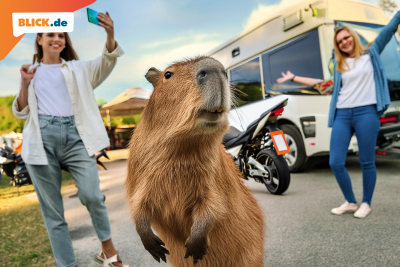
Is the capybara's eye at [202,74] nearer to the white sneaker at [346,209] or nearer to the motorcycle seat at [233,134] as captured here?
the motorcycle seat at [233,134]

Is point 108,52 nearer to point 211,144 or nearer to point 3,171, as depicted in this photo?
point 211,144

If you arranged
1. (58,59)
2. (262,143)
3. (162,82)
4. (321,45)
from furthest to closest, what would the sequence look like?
(321,45)
(58,59)
(262,143)
(162,82)

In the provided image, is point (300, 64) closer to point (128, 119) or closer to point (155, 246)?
point (128, 119)

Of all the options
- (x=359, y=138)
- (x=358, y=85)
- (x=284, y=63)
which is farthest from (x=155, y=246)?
(x=358, y=85)

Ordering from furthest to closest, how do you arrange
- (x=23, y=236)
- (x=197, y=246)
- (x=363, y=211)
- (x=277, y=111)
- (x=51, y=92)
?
1. (x=23, y=236)
2. (x=363, y=211)
3. (x=51, y=92)
4. (x=277, y=111)
5. (x=197, y=246)

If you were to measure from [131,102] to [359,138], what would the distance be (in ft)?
8.53

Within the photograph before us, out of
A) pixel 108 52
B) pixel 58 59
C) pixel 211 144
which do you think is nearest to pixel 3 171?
pixel 58 59

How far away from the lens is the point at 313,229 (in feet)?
9.66

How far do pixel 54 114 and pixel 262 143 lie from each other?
1624 millimetres

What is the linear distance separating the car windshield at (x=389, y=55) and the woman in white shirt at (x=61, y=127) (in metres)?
4.09

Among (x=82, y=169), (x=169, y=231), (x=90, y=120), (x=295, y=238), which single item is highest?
(x=90, y=120)

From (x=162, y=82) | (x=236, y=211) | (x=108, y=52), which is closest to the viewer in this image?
(x=162, y=82)

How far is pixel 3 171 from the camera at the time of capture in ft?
25.0

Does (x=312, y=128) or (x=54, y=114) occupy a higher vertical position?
(x=54, y=114)
